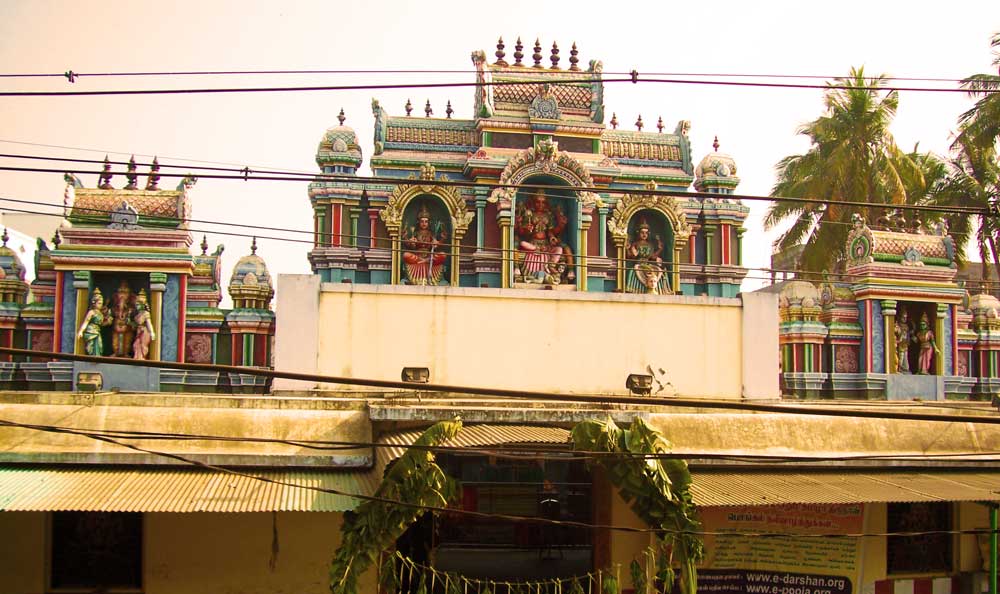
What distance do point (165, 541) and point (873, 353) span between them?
16.7 meters

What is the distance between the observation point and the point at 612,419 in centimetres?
1078

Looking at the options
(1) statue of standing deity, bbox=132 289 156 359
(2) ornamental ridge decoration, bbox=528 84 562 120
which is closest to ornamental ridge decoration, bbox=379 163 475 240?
(2) ornamental ridge decoration, bbox=528 84 562 120

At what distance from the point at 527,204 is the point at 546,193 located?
59 cm

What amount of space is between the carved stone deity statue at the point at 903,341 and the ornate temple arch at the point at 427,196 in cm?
1041

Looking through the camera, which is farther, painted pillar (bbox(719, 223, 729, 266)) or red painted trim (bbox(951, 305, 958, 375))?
painted pillar (bbox(719, 223, 729, 266))

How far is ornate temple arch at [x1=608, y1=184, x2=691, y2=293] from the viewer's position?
82.1ft

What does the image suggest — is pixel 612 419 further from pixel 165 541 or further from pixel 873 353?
pixel 873 353

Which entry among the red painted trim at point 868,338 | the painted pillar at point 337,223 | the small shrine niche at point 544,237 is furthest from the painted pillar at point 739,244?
the painted pillar at point 337,223

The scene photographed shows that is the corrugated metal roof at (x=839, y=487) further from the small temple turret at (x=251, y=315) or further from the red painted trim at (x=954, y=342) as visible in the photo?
the small temple turret at (x=251, y=315)

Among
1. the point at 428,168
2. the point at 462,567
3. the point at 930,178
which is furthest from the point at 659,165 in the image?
the point at 462,567

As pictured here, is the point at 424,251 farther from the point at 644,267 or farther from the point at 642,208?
the point at 642,208

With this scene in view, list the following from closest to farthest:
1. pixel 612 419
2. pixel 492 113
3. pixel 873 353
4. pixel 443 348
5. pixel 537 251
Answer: pixel 612 419
pixel 443 348
pixel 873 353
pixel 537 251
pixel 492 113

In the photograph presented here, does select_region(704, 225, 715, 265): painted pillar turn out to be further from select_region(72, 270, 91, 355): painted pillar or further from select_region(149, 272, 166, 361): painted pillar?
select_region(72, 270, 91, 355): painted pillar

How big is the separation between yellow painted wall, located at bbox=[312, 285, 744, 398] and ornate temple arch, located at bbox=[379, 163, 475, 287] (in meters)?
7.19
